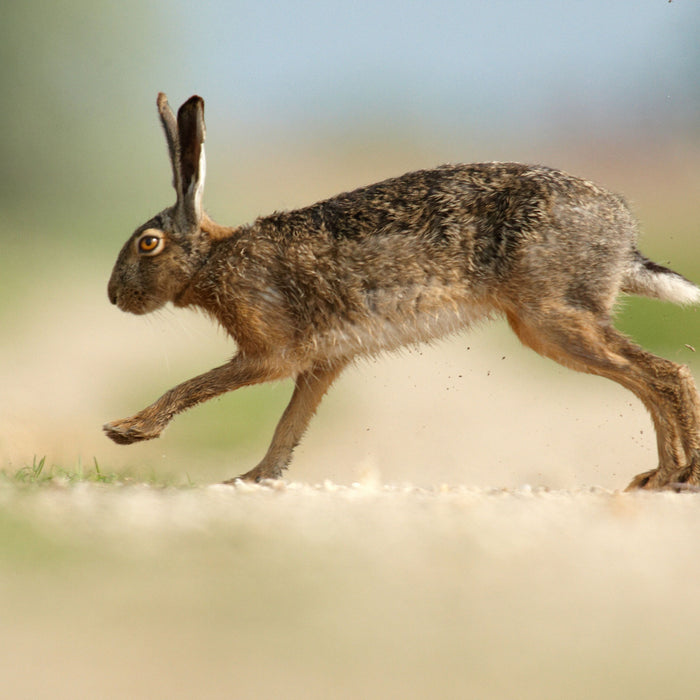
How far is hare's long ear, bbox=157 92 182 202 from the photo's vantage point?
6.13 meters

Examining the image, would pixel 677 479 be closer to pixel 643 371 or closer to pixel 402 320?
pixel 643 371

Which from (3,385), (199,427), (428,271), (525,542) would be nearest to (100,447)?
(199,427)

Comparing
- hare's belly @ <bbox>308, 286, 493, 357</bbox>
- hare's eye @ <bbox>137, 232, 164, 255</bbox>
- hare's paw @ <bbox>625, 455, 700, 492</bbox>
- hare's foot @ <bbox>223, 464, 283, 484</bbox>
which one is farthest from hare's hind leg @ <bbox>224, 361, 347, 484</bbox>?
hare's paw @ <bbox>625, 455, 700, 492</bbox>

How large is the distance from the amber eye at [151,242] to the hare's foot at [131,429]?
1129 mm

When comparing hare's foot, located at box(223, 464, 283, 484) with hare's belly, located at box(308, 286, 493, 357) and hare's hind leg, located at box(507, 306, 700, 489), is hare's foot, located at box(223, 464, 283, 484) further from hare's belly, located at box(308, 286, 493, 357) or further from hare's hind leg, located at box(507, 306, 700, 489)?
hare's hind leg, located at box(507, 306, 700, 489)

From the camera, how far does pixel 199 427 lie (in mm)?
12461

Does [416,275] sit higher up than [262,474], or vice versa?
[416,275]

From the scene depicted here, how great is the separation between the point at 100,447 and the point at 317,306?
4.94 meters

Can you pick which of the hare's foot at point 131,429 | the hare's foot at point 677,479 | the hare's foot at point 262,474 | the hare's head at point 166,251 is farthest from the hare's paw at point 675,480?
the hare's head at point 166,251

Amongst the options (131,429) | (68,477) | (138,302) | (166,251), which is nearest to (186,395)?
(131,429)

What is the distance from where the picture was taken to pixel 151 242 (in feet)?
21.2

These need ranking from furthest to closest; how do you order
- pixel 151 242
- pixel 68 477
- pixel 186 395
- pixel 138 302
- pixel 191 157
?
pixel 138 302
pixel 151 242
pixel 191 157
pixel 186 395
pixel 68 477

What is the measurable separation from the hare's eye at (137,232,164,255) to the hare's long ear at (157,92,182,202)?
293 mm

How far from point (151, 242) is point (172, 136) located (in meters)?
0.68
